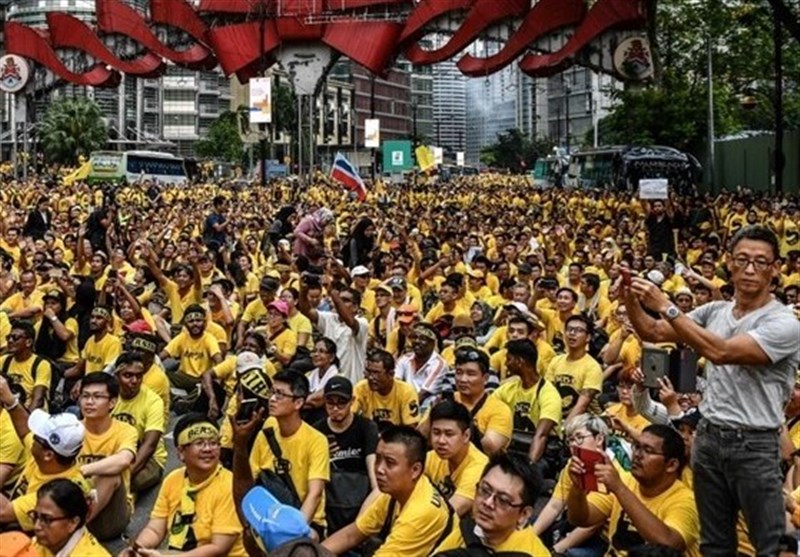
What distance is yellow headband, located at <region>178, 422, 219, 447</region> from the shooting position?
17.9ft

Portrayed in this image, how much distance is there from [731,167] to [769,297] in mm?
39034

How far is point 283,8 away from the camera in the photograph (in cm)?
3944

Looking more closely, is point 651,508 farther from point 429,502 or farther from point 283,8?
A: point 283,8

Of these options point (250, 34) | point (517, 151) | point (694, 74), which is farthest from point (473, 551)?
point (517, 151)

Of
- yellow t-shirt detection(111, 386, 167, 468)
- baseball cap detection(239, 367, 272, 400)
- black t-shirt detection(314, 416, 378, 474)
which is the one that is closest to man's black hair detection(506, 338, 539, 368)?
black t-shirt detection(314, 416, 378, 474)

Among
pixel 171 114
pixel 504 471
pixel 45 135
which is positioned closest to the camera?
pixel 504 471

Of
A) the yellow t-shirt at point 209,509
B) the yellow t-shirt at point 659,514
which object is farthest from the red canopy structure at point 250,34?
the yellow t-shirt at point 659,514

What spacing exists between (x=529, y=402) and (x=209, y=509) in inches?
104

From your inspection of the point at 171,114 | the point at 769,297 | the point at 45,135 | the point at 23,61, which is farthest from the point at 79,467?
the point at 171,114

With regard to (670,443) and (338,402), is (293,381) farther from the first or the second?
(670,443)

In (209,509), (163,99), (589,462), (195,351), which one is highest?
(163,99)

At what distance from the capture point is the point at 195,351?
943 cm

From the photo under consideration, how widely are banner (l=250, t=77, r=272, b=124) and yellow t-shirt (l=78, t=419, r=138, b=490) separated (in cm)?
2734

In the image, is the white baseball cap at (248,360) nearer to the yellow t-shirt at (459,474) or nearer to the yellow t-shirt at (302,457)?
the yellow t-shirt at (302,457)
